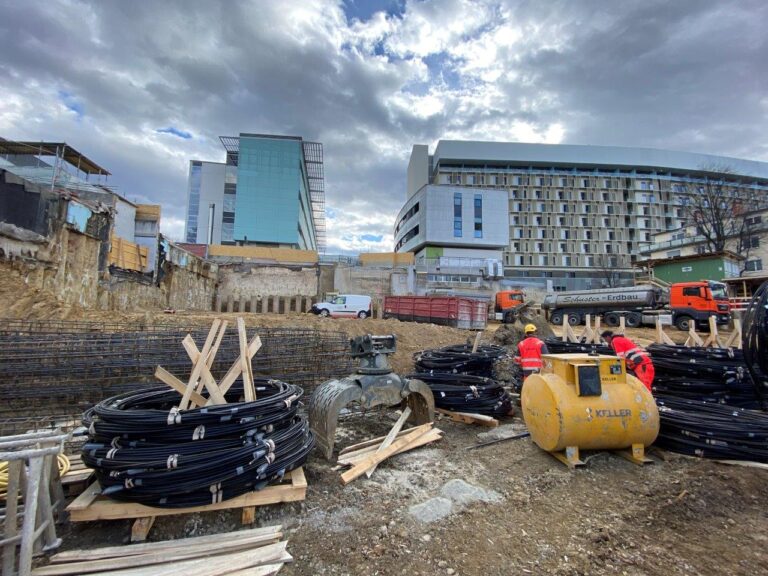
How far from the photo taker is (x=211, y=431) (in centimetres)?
316

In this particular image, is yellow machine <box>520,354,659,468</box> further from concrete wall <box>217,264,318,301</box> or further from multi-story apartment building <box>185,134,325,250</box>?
multi-story apartment building <box>185,134,325,250</box>

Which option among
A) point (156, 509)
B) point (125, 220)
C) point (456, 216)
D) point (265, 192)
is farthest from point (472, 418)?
point (456, 216)

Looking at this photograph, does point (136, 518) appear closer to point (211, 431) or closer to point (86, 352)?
point (211, 431)

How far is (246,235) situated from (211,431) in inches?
2058

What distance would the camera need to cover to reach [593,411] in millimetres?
4250

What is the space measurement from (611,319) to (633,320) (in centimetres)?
119

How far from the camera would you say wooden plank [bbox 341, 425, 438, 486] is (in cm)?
388

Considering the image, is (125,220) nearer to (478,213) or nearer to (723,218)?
(723,218)

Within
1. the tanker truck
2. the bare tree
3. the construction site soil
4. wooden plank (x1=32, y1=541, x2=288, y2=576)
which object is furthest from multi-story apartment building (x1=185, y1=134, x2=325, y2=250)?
wooden plank (x1=32, y1=541, x2=288, y2=576)

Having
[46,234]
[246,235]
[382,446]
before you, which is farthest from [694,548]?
[246,235]

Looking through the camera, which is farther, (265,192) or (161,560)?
(265,192)

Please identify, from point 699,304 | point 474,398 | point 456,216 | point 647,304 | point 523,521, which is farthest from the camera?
point 456,216

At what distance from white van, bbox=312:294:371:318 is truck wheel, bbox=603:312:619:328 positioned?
15.1 m

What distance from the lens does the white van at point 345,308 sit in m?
24.2
